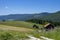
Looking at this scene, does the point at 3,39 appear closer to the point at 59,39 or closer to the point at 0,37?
the point at 0,37

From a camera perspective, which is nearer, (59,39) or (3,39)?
(3,39)

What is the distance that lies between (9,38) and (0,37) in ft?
2.66

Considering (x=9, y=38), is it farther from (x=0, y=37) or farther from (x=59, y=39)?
(x=59, y=39)

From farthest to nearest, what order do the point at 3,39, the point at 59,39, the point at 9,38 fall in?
the point at 59,39 → the point at 9,38 → the point at 3,39

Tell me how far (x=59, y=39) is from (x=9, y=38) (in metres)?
4.40

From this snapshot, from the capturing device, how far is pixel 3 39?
53.0 feet

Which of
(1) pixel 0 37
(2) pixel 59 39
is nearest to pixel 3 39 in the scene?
(1) pixel 0 37

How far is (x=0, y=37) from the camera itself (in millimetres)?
16750

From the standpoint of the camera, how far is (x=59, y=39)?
1848 centimetres

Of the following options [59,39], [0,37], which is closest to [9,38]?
[0,37]

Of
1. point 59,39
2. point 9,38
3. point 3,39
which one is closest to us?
point 3,39

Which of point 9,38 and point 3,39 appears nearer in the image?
point 3,39

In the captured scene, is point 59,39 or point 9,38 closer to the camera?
point 9,38
